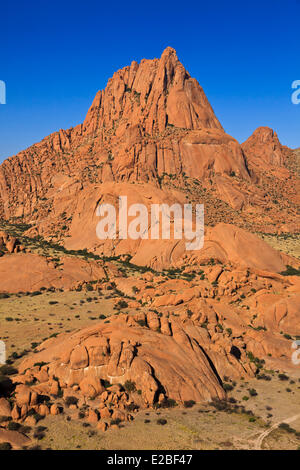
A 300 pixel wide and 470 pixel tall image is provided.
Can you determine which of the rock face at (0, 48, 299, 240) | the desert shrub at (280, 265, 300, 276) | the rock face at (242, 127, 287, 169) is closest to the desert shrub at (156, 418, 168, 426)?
the desert shrub at (280, 265, 300, 276)

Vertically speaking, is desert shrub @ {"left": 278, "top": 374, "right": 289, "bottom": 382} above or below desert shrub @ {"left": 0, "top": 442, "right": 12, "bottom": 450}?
below

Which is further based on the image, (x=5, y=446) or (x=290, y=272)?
(x=290, y=272)

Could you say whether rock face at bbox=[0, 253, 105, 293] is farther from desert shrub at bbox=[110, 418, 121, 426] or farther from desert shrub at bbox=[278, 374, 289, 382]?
desert shrub at bbox=[110, 418, 121, 426]

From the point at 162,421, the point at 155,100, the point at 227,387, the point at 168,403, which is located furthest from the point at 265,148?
the point at 162,421

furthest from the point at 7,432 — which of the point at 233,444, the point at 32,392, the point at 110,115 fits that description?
the point at 110,115

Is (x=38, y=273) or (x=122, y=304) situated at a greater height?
(x=38, y=273)

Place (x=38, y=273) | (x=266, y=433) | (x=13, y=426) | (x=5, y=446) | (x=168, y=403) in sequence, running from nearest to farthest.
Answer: (x=5, y=446), (x=13, y=426), (x=266, y=433), (x=168, y=403), (x=38, y=273)

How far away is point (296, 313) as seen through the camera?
1692 inches

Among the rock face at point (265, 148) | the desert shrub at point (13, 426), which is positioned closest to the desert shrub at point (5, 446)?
the desert shrub at point (13, 426)

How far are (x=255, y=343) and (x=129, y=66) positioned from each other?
14931cm

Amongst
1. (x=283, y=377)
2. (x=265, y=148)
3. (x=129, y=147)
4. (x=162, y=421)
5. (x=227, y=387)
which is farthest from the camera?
(x=265, y=148)

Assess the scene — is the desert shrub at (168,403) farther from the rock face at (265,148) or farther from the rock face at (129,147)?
the rock face at (265,148)

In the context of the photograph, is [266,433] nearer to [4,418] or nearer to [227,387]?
[227,387]

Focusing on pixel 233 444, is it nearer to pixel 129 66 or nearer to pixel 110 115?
pixel 110 115
